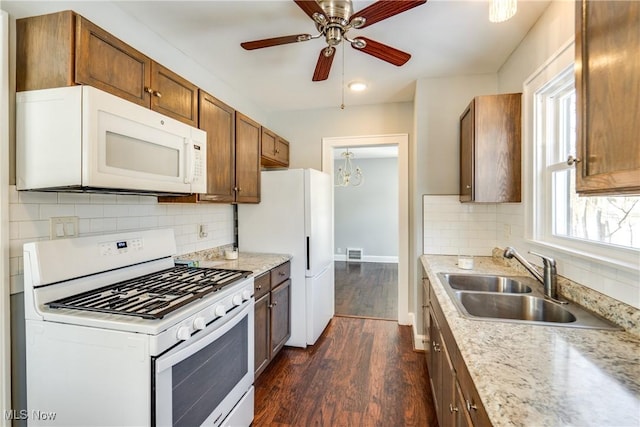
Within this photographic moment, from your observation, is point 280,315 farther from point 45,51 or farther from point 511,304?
point 45,51

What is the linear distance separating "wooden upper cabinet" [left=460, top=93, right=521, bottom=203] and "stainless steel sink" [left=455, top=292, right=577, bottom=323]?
2.59 ft

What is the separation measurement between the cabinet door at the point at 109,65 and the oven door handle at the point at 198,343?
1172 millimetres

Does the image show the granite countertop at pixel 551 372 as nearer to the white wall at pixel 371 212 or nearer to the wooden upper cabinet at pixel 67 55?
the wooden upper cabinet at pixel 67 55

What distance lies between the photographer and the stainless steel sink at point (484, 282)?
6.38 ft

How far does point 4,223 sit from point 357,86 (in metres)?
2.68

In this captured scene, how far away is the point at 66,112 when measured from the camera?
121 cm

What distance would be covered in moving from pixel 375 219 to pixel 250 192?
4713 millimetres

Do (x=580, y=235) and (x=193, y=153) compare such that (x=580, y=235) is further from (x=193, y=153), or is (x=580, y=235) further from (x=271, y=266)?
(x=193, y=153)

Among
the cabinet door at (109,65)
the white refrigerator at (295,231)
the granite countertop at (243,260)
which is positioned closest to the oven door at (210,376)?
the granite countertop at (243,260)

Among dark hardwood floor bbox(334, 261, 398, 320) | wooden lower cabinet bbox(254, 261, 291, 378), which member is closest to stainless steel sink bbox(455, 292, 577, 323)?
wooden lower cabinet bbox(254, 261, 291, 378)

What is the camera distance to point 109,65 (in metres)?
1.40

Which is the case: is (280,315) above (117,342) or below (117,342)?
below

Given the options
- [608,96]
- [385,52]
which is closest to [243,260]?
[385,52]

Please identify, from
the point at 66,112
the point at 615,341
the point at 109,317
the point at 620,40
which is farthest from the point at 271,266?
the point at 620,40
